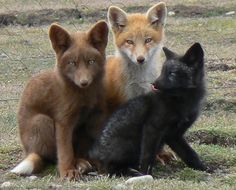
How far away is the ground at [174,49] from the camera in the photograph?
741cm

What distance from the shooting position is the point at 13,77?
14.7 meters

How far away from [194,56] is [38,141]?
1.92m

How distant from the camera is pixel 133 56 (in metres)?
8.47

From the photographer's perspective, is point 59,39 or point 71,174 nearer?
point 71,174

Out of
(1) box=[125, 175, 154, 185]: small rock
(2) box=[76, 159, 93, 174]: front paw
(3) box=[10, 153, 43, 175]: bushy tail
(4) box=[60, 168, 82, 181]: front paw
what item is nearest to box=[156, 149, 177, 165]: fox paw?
(2) box=[76, 159, 93, 174]: front paw

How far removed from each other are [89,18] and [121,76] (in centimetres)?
1399

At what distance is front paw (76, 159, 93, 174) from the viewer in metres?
7.86

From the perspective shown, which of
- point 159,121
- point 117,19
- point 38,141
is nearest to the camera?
point 159,121

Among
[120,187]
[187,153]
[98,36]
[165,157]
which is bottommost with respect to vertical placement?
[165,157]

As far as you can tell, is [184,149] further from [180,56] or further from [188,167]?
[180,56]

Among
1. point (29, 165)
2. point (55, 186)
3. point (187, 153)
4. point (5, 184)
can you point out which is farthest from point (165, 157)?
point (5, 184)

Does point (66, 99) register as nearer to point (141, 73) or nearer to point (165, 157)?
point (141, 73)

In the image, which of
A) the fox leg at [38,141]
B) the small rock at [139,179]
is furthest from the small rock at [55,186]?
the fox leg at [38,141]

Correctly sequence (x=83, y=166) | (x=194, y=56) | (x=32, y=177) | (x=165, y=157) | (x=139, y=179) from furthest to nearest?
(x=165, y=157) → (x=83, y=166) → (x=32, y=177) → (x=194, y=56) → (x=139, y=179)
